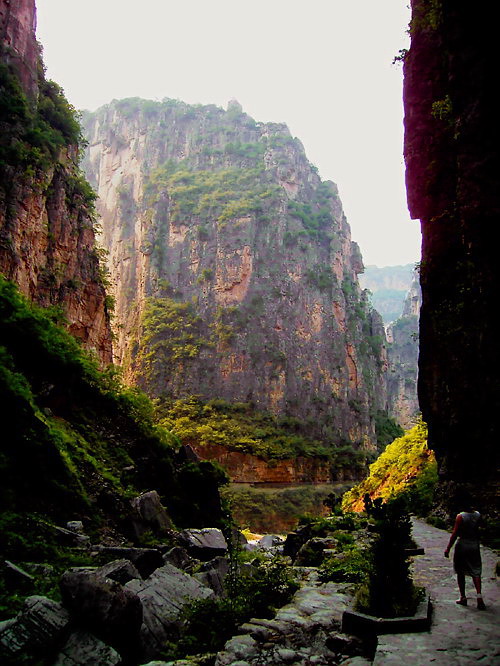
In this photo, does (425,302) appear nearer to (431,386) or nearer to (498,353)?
(431,386)

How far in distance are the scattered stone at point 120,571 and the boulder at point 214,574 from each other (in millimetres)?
1551

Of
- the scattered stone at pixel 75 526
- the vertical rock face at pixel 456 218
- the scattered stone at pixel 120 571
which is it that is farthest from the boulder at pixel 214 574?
the vertical rock face at pixel 456 218

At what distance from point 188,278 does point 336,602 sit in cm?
5499

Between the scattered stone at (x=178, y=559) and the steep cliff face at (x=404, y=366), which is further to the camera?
the steep cliff face at (x=404, y=366)

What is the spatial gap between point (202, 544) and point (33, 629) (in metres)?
5.40

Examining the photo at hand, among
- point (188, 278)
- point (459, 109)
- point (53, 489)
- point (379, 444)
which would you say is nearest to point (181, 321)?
point (188, 278)

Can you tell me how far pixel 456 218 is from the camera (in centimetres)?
924

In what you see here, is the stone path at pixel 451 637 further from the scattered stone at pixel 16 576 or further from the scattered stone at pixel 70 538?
the scattered stone at pixel 70 538

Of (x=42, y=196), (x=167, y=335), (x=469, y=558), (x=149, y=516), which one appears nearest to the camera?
(x=469, y=558)

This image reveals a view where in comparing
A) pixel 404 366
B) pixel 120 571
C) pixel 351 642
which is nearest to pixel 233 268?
pixel 404 366

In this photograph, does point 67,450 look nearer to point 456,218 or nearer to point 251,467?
point 456,218

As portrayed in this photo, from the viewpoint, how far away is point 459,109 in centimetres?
490

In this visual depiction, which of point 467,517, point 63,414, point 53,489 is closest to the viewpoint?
point 467,517

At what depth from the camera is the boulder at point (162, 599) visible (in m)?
4.69
